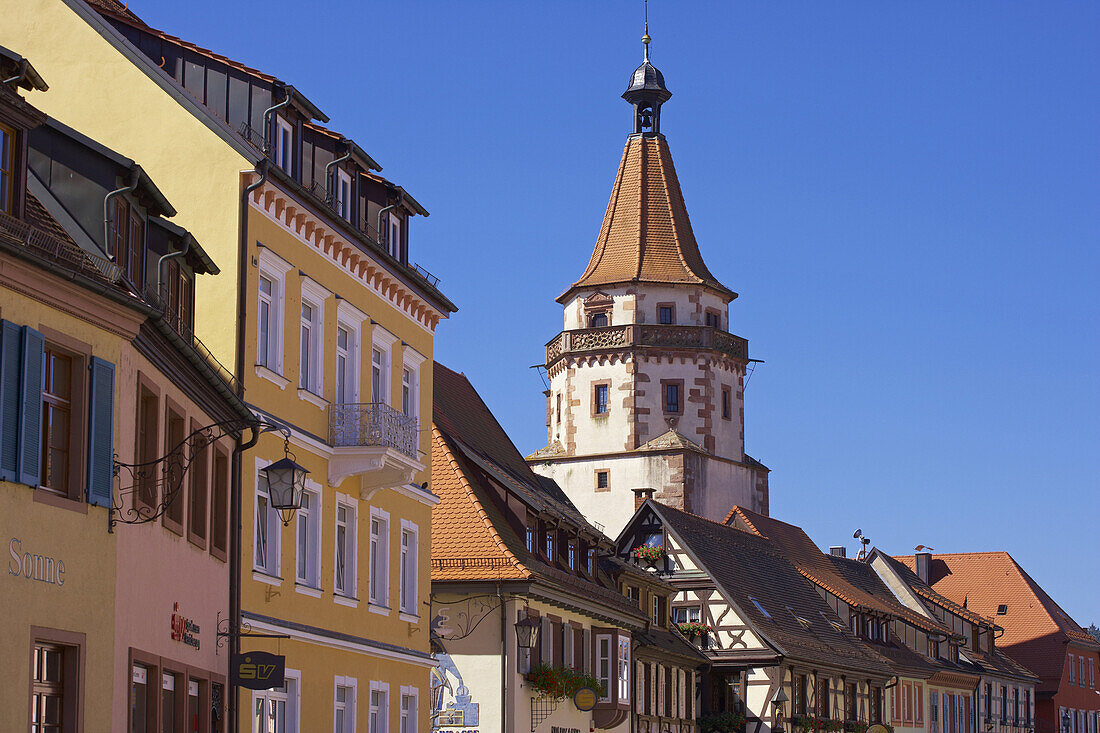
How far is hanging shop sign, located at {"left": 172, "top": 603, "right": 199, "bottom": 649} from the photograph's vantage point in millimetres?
19156

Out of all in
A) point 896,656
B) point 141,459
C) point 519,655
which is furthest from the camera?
point 896,656

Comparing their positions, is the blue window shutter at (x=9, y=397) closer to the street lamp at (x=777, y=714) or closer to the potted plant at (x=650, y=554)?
the potted plant at (x=650, y=554)

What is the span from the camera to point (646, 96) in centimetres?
8719

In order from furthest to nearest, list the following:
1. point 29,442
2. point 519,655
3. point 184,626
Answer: point 519,655
point 184,626
point 29,442

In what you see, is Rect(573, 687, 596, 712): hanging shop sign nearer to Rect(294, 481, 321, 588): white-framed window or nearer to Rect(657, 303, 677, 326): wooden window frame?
Rect(294, 481, 321, 588): white-framed window

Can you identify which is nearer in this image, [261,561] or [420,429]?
[261,561]

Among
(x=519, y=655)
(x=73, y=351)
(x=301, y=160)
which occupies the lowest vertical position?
(x=519, y=655)

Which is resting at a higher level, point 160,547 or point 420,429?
point 420,429

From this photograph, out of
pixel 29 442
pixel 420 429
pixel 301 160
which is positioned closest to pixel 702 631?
pixel 420 429

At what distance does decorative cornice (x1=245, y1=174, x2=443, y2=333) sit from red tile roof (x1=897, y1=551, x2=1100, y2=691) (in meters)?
64.6

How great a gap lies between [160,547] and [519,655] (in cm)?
1705

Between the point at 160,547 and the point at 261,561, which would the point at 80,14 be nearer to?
the point at 261,561

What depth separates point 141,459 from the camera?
17.6m

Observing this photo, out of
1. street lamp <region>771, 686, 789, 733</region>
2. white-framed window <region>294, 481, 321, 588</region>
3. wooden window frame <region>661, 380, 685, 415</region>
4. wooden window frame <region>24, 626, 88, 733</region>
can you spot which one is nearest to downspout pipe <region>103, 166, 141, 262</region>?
wooden window frame <region>24, 626, 88, 733</region>
